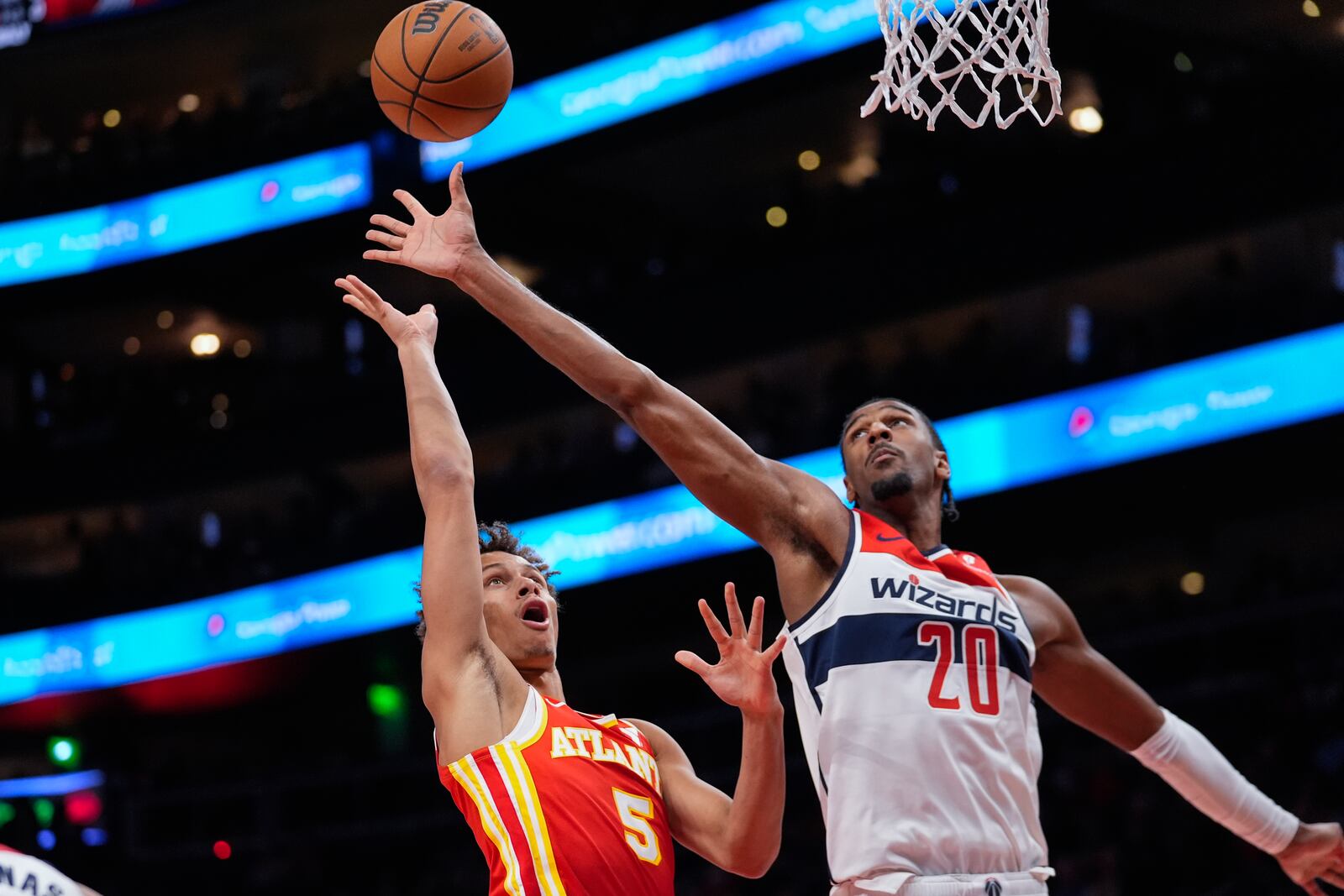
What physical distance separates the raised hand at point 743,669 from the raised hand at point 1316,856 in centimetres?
227

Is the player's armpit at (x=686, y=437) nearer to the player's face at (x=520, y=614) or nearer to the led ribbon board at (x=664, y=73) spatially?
the player's face at (x=520, y=614)

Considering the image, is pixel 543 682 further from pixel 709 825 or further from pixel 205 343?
pixel 205 343

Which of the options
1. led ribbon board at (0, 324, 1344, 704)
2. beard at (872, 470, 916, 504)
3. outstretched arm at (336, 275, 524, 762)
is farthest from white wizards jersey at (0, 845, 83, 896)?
led ribbon board at (0, 324, 1344, 704)

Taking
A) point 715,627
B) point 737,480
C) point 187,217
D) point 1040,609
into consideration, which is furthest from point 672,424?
point 187,217

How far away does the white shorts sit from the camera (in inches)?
149

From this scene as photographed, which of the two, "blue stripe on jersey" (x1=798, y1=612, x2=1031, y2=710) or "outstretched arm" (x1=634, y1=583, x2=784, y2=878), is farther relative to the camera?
"blue stripe on jersey" (x1=798, y1=612, x2=1031, y2=710)

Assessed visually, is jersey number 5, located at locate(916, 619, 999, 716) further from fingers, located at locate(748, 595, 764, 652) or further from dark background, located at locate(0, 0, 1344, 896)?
dark background, located at locate(0, 0, 1344, 896)

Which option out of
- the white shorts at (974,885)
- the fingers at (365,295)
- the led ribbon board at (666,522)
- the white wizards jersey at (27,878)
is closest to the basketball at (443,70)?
the fingers at (365,295)

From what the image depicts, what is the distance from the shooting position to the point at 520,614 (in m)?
4.17

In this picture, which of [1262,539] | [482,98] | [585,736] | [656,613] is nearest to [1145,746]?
[585,736]

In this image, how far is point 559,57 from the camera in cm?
1908

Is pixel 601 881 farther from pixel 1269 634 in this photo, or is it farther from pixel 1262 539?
pixel 1262 539

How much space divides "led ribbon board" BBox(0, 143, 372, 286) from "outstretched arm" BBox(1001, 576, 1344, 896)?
54.2 ft

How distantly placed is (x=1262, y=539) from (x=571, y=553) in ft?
26.3
